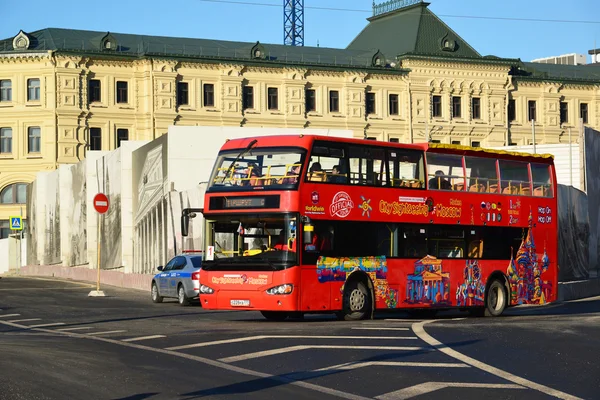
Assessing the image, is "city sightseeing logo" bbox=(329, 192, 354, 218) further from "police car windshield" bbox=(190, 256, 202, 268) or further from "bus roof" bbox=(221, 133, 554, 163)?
"police car windshield" bbox=(190, 256, 202, 268)

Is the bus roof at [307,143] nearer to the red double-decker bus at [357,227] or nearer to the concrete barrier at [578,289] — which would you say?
the red double-decker bus at [357,227]

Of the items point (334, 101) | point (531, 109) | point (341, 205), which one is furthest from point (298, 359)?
point (531, 109)

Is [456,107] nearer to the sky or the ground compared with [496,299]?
nearer to the sky

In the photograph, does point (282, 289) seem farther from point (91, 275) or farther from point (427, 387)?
point (91, 275)

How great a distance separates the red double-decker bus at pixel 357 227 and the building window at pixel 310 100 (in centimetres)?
6538

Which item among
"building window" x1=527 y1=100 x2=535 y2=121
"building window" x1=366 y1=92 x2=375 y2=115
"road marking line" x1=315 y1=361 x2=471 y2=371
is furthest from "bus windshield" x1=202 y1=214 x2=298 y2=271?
"building window" x1=527 y1=100 x2=535 y2=121

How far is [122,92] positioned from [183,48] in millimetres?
5839

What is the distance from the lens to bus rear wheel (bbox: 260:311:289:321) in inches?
920

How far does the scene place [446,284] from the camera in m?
24.4

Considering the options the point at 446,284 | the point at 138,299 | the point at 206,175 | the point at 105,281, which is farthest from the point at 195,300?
the point at 105,281

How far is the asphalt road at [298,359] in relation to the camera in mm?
11453

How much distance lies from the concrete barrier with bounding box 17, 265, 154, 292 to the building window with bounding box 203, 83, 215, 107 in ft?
70.5

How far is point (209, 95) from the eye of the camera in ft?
290

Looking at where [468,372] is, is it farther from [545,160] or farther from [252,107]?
[252,107]
